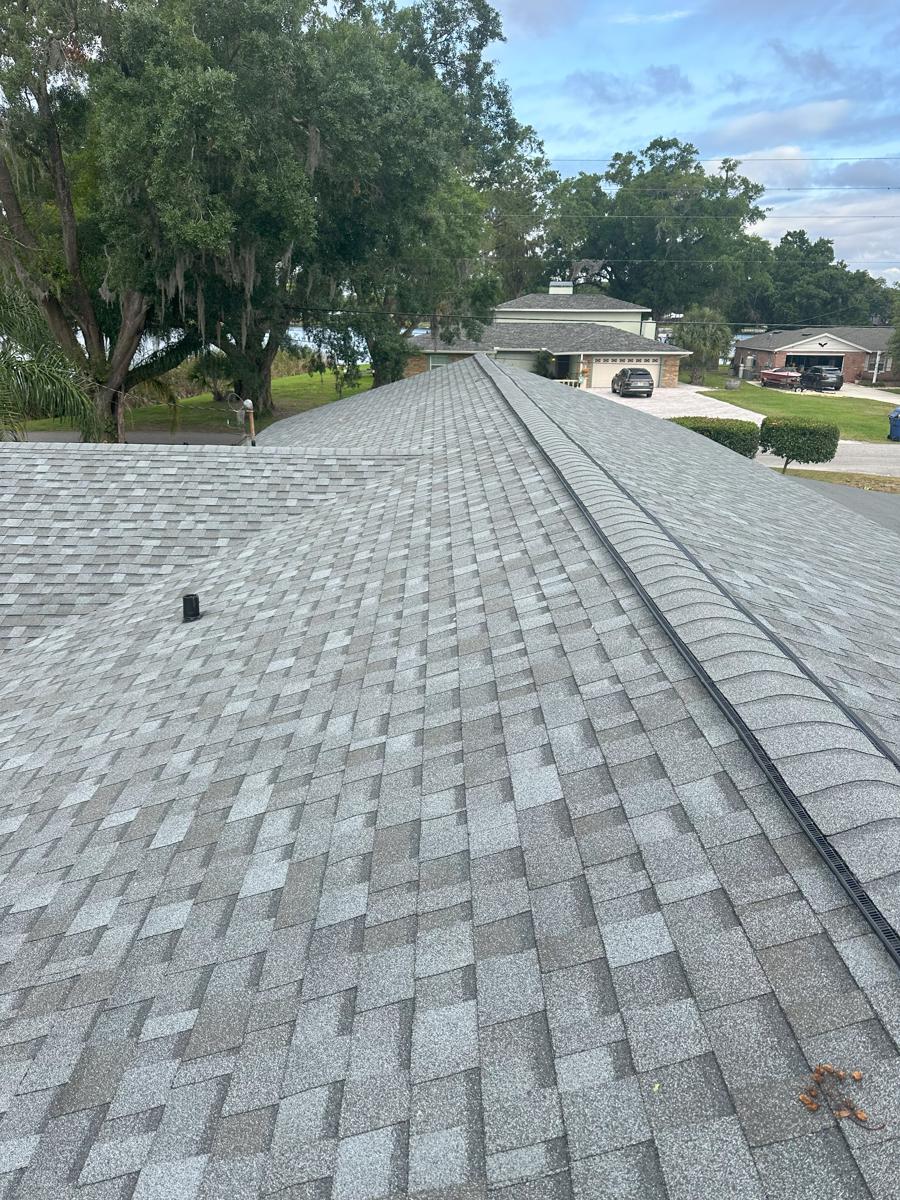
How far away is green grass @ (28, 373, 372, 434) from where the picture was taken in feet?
116

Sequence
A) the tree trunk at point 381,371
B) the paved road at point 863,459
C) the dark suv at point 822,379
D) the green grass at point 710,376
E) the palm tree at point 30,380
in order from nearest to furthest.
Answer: the palm tree at point 30,380, the paved road at point 863,459, the tree trunk at point 381,371, the dark suv at point 822,379, the green grass at point 710,376

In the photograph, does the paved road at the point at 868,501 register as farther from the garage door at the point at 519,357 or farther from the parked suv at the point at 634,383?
the garage door at the point at 519,357

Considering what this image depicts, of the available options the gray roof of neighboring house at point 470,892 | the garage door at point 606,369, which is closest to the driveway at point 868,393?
the garage door at point 606,369

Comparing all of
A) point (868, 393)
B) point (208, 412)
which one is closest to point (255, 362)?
point (208, 412)

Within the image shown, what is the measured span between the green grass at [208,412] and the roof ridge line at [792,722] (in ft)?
99.1

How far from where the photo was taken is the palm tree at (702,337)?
6075 centimetres

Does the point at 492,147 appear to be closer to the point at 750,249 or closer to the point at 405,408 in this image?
the point at 750,249

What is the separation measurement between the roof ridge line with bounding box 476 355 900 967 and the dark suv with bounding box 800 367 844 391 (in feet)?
194

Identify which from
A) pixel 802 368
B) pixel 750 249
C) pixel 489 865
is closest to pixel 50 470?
pixel 489 865

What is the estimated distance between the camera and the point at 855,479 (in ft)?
91.7

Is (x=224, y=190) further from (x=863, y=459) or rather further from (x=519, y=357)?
(x=519, y=357)

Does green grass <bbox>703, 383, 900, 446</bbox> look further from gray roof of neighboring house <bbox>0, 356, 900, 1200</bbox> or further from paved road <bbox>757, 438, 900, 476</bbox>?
gray roof of neighboring house <bbox>0, 356, 900, 1200</bbox>

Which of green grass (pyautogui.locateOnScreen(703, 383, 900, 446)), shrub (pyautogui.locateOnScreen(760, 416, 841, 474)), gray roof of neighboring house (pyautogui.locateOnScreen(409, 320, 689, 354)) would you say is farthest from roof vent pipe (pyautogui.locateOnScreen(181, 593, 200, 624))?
gray roof of neighboring house (pyautogui.locateOnScreen(409, 320, 689, 354))

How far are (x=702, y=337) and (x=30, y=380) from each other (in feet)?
183
